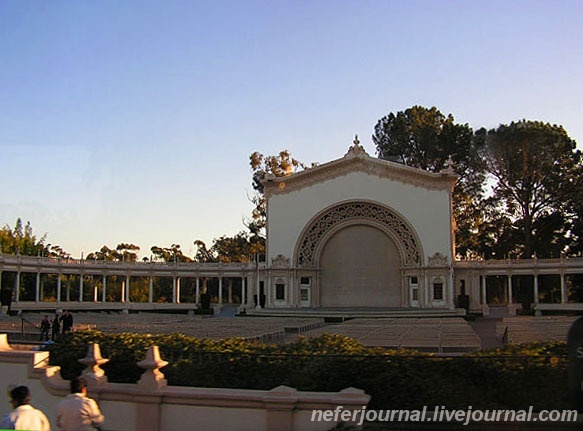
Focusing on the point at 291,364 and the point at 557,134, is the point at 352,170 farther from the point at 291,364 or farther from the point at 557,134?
the point at 291,364

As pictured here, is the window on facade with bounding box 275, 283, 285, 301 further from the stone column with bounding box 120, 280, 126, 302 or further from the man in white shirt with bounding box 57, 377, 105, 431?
the man in white shirt with bounding box 57, 377, 105, 431

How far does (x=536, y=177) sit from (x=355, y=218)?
648 inches

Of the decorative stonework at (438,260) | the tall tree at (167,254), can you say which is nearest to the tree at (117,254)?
the tall tree at (167,254)

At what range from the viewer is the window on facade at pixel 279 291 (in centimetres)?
4756

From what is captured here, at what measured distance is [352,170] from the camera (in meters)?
47.3

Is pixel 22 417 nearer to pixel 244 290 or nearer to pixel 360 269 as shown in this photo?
pixel 360 269

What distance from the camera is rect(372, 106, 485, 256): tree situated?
57375 millimetres

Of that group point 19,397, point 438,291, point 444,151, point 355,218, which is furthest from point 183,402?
point 444,151

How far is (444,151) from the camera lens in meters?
61.0

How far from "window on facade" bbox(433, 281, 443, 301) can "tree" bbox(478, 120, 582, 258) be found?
38.3 ft

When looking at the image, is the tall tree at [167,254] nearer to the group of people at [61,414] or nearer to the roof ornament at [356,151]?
the roof ornament at [356,151]

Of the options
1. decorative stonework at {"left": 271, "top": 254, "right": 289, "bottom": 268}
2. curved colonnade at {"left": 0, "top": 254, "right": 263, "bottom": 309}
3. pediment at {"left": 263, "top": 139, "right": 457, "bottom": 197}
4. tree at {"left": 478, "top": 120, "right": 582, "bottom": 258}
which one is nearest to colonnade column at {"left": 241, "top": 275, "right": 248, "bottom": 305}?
curved colonnade at {"left": 0, "top": 254, "right": 263, "bottom": 309}

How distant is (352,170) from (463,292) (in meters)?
12.7

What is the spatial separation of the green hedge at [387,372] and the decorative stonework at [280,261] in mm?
36663
